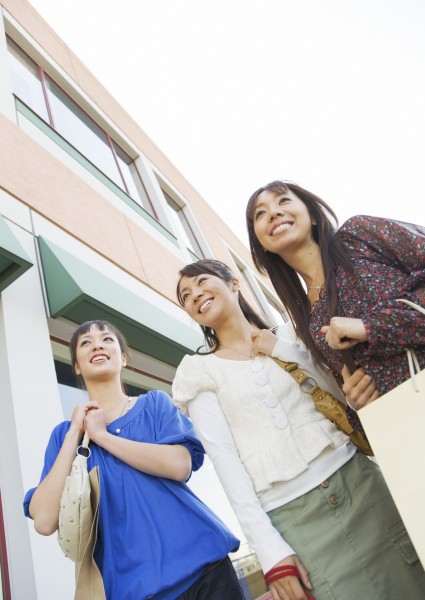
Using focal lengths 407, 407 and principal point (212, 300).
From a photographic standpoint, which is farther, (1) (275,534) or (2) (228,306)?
(2) (228,306)

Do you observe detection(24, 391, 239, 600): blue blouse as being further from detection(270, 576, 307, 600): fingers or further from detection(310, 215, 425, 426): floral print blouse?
detection(310, 215, 425, 426): floral print blouse

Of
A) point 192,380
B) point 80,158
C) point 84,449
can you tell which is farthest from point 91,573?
point 80,158

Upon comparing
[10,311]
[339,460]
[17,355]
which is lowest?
[339,460]

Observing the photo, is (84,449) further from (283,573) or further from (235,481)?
(283,573)

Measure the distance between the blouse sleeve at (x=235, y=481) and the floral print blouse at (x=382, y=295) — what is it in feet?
1.55

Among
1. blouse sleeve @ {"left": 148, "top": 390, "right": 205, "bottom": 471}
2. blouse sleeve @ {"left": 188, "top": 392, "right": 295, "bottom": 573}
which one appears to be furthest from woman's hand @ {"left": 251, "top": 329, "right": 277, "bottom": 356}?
blouse sleeve @ {"left": 148, "top": 390, "right": 205, "bottom": 471}

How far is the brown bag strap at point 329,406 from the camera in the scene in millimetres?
1435

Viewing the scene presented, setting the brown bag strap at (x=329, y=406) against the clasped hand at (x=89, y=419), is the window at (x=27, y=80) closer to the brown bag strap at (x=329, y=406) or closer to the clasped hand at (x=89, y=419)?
the clasped hand at (x=89, y=419)

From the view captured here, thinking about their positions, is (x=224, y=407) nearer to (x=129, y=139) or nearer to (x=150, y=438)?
(x=150, y=438)

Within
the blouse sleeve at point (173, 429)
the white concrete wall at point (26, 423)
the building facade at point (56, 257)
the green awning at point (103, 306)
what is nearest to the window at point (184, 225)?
the building facade at point (56, 257)

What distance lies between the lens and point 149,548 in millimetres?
1354

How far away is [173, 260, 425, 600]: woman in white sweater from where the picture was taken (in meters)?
1.22

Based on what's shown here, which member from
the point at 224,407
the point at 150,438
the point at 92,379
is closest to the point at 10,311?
the point at 92,379

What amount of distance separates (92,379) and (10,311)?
1181mm
